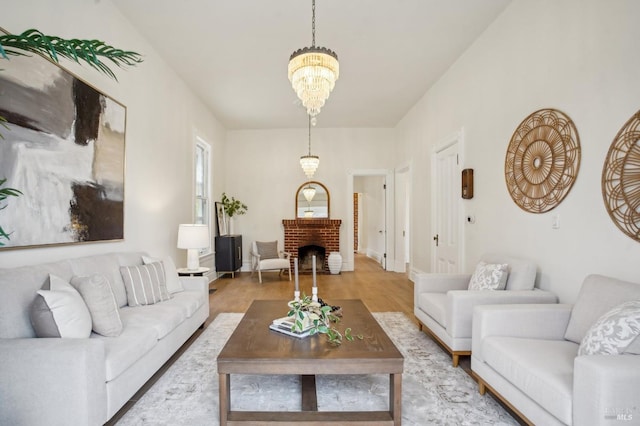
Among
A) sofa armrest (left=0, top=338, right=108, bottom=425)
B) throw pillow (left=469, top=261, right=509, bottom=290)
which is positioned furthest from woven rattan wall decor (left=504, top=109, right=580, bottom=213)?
sofa armrest (left=0, top=338, right=108, bottom=425)

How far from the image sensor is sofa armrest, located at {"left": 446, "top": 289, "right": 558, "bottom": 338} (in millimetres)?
2535

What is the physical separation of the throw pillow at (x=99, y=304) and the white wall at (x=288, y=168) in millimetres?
5285

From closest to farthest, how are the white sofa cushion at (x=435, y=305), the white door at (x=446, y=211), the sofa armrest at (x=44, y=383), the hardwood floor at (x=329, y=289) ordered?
the sofa armrest at (x=44, y=383) → the white sofa cushion at (x=435, y=305) → the white door at (x=446, y=211) → the hardwood floor at (x=329, y=289)

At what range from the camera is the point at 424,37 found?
3.71m

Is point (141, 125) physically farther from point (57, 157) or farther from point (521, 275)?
point (521, 275)

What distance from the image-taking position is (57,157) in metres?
2.39

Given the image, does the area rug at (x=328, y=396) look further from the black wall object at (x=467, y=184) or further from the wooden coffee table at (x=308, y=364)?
the black wall object at (x=467, y=184)

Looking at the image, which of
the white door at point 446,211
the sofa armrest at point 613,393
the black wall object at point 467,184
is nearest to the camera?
the sofa armrest at point 613,393

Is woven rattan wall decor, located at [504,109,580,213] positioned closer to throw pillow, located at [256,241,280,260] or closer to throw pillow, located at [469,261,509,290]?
throw pillow, located at [469,261,509,290]

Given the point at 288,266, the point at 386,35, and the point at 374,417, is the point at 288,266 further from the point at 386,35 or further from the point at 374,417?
the point at 374,417

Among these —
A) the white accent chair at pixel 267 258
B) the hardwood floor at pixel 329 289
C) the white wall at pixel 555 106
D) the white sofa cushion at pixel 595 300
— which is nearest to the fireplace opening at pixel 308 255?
the hardwood floor at pixel 329 289

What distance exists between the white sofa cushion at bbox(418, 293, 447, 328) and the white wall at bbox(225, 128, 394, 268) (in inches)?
163

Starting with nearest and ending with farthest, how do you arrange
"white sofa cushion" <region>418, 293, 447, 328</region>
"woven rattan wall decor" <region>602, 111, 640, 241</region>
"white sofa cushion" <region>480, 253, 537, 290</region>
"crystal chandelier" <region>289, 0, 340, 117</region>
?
"woven rattan wall decor" <region>602, 111, 640, 241</region> → "crystal chandelier" <region>289, 0, 340, 117</region> → "white sofa cushion" <region>480, 253, 537, 290</region> → "white sofa cushion" <region>418, 293, 447, 328</region>

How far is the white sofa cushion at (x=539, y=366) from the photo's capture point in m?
1.52
